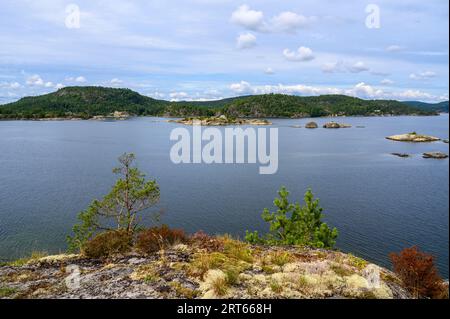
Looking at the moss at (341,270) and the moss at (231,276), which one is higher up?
the moss at (231,276)

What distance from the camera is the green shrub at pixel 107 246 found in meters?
16.7

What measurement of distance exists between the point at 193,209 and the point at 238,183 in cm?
1646

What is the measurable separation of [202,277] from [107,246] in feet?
20.7

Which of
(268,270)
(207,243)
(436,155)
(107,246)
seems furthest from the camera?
(436,155)

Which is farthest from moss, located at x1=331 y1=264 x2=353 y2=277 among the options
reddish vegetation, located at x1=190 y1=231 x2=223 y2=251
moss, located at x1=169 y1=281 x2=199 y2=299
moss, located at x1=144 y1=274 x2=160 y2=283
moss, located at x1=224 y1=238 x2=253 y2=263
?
moss, located at x1=144 y1=274 x2=160 y2=283

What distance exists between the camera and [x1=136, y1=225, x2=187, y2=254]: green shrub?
55.1 ft

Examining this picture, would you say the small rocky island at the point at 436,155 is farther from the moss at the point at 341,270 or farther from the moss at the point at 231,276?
the moss at the point at 231,276

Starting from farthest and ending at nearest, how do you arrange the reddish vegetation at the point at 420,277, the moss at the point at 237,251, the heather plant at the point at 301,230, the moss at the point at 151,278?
the heather plant at the point at 301,230
the moss at the point at 237,251
the reddish vegetation at the point at 420,277
the moss at the point at 151,278

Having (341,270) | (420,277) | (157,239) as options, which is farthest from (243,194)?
(341,270)

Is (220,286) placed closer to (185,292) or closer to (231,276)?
(231,276)

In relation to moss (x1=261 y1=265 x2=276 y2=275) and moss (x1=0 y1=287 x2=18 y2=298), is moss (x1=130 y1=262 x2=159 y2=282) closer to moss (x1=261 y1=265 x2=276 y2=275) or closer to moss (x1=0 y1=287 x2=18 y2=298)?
moss (x1=0 y1=287 x2=18 y2=298)

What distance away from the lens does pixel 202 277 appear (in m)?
12.9

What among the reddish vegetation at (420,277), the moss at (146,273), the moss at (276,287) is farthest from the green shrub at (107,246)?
the reddish vegetation at (420,277)

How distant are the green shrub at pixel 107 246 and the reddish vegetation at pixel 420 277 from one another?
12121mm
